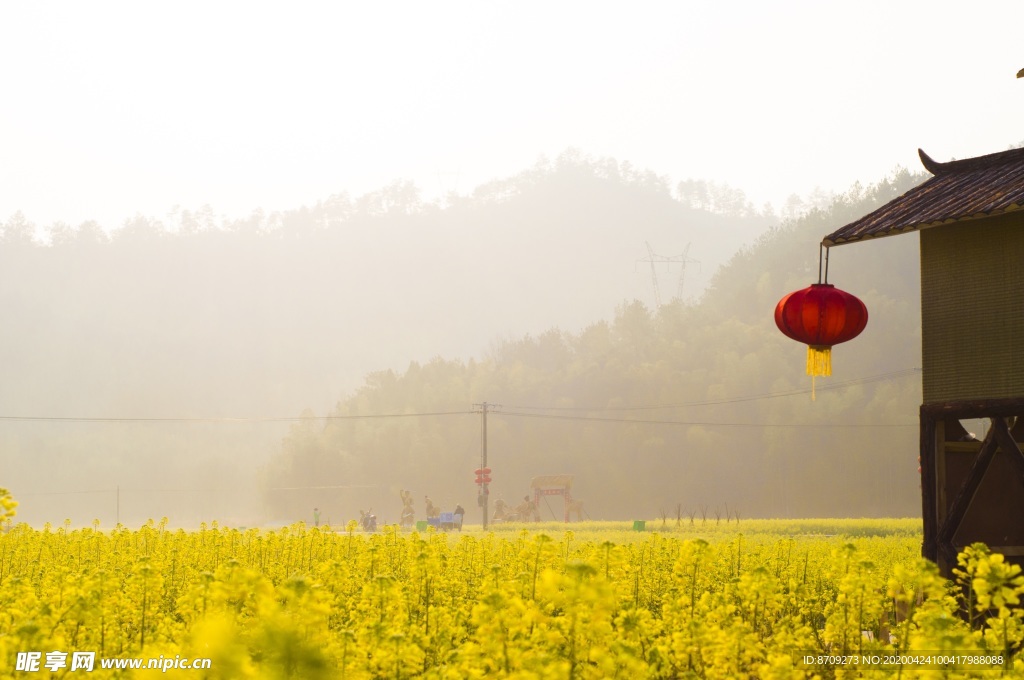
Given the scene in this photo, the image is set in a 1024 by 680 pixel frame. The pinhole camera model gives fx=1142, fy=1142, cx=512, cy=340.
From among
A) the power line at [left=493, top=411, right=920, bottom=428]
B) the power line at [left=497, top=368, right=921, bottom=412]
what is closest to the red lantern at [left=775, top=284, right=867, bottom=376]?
the power line at [left=493, top=411, right=920, bottom=428]

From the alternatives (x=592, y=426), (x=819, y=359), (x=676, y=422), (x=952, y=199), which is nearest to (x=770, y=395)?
(x=676, y=422)

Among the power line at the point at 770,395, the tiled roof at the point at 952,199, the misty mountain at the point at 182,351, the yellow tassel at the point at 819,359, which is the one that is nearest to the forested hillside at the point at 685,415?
the power line at the point at 770,395

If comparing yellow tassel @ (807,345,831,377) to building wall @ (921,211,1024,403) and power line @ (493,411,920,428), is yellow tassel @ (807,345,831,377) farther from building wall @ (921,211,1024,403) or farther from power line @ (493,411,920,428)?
power line @ (493,411,920,428)

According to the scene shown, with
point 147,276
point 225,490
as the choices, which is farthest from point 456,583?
point 147,276

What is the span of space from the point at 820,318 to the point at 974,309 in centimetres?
174

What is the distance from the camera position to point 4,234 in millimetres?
197000

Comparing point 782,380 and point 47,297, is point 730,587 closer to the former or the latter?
point 782,380

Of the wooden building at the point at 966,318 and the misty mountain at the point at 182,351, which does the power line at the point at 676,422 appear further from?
the wooden building at the point at 966,318

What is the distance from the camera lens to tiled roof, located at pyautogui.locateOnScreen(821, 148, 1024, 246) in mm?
11914

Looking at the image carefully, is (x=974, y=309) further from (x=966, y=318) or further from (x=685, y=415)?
(x=685, y=415)

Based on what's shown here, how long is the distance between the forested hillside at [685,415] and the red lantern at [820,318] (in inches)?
2327

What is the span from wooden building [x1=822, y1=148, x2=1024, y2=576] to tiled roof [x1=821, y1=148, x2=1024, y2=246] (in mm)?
16

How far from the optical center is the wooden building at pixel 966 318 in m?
12.0

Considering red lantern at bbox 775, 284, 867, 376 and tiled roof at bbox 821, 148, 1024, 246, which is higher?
tiled roof at bbox 821, 148, 1024, 246
